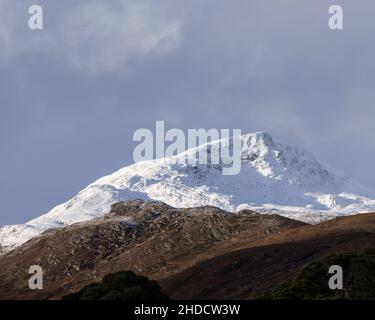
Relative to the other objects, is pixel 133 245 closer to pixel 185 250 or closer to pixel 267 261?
pixel 185 250

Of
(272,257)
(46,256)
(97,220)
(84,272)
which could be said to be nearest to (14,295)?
(84,272)

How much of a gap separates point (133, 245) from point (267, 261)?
51.6 metres

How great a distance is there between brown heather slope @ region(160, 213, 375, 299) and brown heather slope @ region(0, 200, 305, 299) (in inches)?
A: 371

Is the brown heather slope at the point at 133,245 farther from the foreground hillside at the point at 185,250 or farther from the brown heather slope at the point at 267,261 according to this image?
the brown heather slope at the point at 267,261

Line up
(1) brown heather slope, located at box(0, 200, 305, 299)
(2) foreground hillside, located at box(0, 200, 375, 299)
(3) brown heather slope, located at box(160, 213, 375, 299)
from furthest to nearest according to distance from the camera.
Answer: (1) brown heather slope, located at box(0, 200, 305, 299) → (2) foreground hillside, located at box(0, 200, 375, 299) → (3) brown heather slope, located at box(160, 213, 375, 299)

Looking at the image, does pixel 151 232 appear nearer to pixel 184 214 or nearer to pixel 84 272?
pixel 184 214

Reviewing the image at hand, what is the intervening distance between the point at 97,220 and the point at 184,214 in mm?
20630

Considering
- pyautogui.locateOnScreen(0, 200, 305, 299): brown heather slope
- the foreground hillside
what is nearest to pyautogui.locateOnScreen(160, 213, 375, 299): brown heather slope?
the foreground hillside

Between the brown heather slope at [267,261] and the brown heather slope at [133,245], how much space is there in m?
9.44

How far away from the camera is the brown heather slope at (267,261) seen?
101688 mm

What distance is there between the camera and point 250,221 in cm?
15362

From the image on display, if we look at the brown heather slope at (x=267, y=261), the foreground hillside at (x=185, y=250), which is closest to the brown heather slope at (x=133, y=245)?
the foreground hillside at (x=185, y=250)

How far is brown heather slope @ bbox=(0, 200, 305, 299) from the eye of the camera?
453ft

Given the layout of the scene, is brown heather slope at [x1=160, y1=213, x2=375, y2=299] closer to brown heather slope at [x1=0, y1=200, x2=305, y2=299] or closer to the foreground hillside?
the foreground hillside
